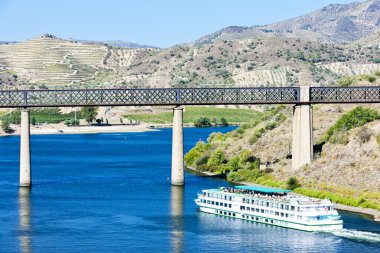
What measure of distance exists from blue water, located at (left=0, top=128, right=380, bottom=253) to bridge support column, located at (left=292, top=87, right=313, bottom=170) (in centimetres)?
963

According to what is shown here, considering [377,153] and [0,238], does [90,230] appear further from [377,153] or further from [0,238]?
[377,153]

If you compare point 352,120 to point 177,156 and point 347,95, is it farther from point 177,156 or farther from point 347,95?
point 177,156

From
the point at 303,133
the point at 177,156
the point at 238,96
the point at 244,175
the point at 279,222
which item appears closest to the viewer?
the point at 279,222

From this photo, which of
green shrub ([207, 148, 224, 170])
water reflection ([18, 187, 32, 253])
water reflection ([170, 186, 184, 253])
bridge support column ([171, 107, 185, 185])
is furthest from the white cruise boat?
green shrub ([207, 148, 224, 170])

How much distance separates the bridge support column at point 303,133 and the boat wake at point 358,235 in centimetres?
2913

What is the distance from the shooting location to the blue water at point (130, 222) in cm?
7688

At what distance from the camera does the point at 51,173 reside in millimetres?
126125

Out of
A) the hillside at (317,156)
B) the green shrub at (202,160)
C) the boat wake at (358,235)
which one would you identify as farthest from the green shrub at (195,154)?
the boat wake at (358,235)

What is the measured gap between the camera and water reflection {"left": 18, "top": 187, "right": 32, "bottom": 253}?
7690 centimetres

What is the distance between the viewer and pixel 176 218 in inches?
3501

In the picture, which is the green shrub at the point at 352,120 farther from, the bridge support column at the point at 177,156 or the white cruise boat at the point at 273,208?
the white cruise boat at the point at 273,208

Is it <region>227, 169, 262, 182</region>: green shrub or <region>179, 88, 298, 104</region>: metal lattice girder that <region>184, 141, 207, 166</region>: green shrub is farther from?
<region>227, 169, 262, 182</region>: green shrub

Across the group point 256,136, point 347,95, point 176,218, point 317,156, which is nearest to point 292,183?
point 317,156

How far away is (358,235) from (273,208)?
9.34 metres
